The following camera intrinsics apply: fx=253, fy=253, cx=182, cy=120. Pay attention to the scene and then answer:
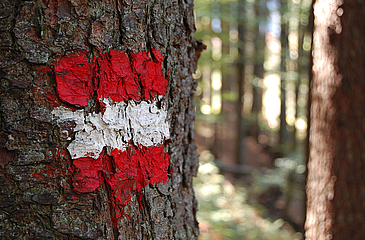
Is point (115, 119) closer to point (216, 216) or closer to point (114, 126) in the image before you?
point (114, 126)

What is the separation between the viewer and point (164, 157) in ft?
3.46

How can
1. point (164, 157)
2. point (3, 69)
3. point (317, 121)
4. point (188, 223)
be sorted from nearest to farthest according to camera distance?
point (3, 69) → point (164, 157) → point (188, 223) → point (317, 121)

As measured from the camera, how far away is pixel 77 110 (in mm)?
859

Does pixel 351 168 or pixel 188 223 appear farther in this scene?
pixel 351 168

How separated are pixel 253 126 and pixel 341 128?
14.2 metres

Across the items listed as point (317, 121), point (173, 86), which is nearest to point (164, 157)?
point (173, 86)

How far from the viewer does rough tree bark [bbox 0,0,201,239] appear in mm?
812

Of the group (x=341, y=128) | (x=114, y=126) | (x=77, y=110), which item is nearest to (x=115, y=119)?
(x=114, y=126)

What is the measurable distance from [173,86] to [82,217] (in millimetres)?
596

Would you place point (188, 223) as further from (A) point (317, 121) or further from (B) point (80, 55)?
(A) point (317, 121)

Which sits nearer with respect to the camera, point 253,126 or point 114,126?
point 114,126

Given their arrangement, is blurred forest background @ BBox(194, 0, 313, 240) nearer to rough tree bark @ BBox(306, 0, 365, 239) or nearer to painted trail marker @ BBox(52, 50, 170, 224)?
painted trail marker @ BBox(52, 50, 170, 224)

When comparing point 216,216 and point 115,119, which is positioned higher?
point 115,119

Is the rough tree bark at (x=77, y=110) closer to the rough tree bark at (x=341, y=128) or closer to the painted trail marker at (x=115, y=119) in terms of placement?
the painted trail marker at (x=115, y=119)
